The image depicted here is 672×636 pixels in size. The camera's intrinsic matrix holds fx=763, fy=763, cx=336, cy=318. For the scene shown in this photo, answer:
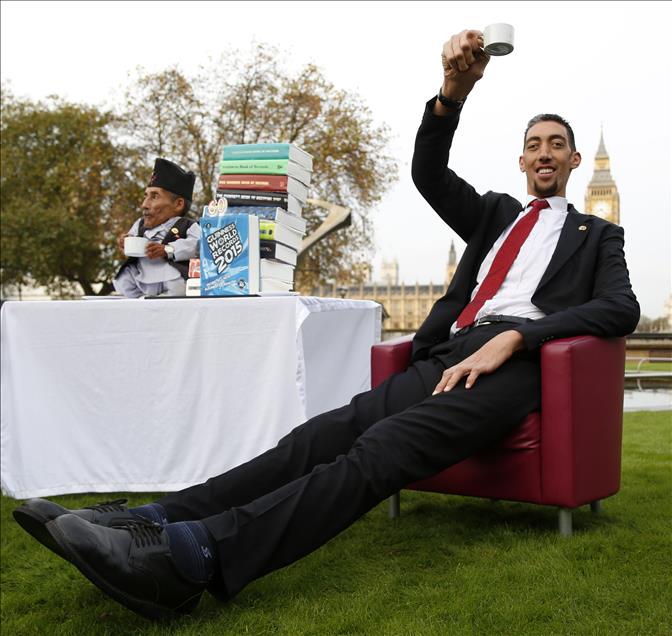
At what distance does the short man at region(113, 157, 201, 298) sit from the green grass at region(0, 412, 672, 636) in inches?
47.4

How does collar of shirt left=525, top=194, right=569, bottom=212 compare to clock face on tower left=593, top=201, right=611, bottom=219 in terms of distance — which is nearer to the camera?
collar of shirt left=525, top=194, right=569, bottom=212

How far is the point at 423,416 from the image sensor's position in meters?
1.93

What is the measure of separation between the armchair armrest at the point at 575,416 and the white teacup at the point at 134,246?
5.85 feet

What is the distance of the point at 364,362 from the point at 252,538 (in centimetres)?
221

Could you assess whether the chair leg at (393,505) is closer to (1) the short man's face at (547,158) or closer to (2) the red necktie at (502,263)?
(2) the red necktie at (502,263)

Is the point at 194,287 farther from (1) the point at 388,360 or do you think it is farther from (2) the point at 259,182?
(1) the point at 388,360

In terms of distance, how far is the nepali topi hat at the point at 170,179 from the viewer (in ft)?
11.6

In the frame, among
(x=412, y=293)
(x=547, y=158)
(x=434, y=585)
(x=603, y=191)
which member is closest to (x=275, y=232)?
(x=547, y=158)

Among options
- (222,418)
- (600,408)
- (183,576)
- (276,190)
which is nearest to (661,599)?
(600,408)

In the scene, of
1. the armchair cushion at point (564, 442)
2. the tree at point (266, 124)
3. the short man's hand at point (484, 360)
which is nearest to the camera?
the short man's hand at point (484, 360)

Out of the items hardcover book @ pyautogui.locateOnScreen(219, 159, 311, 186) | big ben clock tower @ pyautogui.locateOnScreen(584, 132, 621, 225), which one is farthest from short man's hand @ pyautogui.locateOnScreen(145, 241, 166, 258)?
big ben clock tower @ pyautogui.locateOnScreen(584, 132, 621, 225)

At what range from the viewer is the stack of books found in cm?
294

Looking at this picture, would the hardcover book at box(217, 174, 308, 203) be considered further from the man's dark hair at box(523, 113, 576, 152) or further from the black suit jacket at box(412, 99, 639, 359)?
the man's dark hair at box(523, 113, 576, 152)

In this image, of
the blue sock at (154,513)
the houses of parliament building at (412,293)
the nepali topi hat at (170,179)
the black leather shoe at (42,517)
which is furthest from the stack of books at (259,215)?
the houses of parliament building at (412,293)
